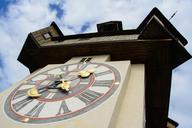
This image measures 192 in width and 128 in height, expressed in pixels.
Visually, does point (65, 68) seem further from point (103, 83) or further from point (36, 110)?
point (36, 110)

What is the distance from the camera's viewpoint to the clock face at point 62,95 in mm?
5781

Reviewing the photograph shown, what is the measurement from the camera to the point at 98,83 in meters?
6.99

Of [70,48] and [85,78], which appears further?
[70,48]

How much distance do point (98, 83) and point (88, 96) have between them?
0.71 metres

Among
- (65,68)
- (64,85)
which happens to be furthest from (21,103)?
(65,68)

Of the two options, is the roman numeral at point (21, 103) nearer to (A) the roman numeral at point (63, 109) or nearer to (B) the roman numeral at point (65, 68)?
(A) the roman numeral at point (63, 109)

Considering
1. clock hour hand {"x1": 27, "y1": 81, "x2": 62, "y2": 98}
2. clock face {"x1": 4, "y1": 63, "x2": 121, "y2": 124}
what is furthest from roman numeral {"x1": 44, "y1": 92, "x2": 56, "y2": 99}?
clock hour hand {"x1": 27, "y1": 81, "x2": 62, "y2": 98}

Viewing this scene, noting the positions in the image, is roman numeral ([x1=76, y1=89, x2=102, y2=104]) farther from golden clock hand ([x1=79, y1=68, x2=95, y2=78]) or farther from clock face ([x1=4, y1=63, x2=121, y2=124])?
golden clock hand ([x1=79, y1=68, x2=95, y2=78])

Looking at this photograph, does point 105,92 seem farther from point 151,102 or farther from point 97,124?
point 151,102

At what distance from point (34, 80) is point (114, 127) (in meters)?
3.07

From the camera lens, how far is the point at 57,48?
32.0 ft

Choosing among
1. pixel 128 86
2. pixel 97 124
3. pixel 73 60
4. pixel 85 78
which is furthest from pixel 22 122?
pixel 73 60

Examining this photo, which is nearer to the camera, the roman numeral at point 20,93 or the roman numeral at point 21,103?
the roman numeral at point 21,103

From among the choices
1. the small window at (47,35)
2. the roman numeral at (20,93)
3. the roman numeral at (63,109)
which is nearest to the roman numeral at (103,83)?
the roman numeral at (63,109)
